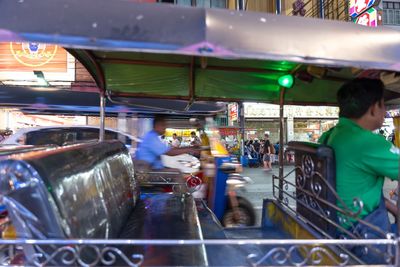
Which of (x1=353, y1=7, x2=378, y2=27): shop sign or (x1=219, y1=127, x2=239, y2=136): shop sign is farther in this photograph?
(x1=219, y1=127, x2=239, y2=136): shop sign

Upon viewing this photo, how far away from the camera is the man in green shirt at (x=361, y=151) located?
211 cm

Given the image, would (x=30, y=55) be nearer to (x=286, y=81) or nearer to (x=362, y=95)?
(x=286, y=81)

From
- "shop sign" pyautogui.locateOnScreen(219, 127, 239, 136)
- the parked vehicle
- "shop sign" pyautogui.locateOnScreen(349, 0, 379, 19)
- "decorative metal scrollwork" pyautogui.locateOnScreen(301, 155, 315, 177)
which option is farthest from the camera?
"shop sign" pyautogui.locateOnScreen(219, 127, 239, 136)

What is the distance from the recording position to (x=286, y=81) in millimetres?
3506

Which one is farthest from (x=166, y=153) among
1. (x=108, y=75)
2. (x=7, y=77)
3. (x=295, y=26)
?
(x=7, y=77)

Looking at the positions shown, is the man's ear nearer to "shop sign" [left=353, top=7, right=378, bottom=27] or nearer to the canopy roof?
the canopy roof

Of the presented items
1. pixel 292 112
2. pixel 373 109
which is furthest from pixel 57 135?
pixel 292 112

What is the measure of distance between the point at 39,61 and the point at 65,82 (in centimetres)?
133

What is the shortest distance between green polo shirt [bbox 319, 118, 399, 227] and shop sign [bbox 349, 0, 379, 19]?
1048 cm

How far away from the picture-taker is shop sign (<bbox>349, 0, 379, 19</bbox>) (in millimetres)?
11034

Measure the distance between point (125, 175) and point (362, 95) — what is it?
2215mm

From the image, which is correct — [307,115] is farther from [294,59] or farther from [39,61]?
[294,59]

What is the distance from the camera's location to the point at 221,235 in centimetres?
314

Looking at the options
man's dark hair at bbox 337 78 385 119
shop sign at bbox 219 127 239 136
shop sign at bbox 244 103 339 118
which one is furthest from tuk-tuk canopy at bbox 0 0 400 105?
shop sign at bbox 244 103 339 118
